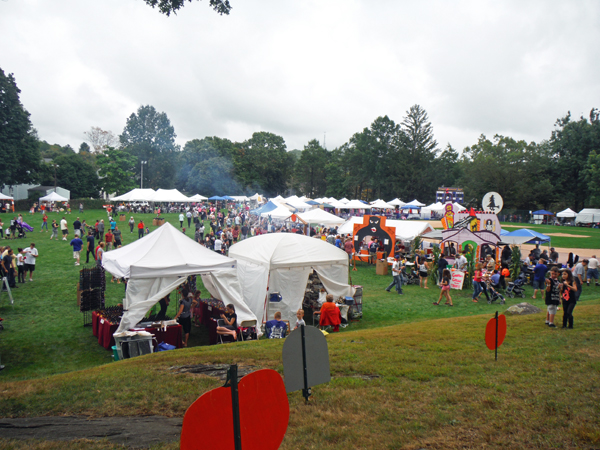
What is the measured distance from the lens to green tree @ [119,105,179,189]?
7019 centimetres

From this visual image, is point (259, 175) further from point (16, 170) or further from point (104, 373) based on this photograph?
point (104, 373)

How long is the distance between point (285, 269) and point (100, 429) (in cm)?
712

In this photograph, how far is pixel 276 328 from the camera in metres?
9.62

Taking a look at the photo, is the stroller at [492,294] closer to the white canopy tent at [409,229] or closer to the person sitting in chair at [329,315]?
the person sitting in chair at [329,315]

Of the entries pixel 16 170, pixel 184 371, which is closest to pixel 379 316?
pixel 184 371

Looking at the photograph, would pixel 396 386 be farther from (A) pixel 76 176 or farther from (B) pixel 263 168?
(B) pixel 263 168

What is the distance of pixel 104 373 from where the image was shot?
6.12 m

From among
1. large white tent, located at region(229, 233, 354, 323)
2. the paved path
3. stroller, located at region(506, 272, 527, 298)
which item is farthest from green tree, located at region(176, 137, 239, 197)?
the paved path

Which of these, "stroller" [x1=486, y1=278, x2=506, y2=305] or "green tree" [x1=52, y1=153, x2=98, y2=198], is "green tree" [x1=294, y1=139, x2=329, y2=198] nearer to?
"green tree" [x1=52, y1=153, x2=98, y2=198]

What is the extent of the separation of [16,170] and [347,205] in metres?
40.5

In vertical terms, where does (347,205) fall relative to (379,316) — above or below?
above

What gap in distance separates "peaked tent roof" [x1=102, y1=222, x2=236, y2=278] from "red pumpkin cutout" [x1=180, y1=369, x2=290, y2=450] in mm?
7119

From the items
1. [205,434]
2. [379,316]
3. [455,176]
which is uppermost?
[455,176]

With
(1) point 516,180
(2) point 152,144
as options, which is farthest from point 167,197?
(1) point 516,180
